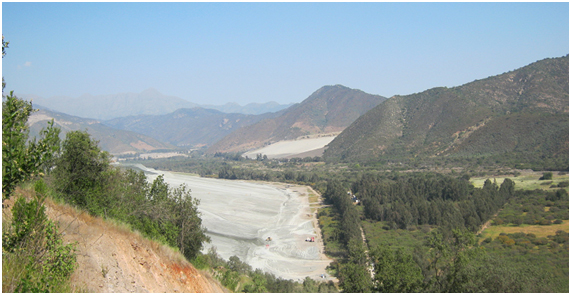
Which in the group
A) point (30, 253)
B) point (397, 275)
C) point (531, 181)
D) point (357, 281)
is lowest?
point (357, 281)

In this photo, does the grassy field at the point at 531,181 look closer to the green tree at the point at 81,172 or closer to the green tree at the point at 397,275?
the green tree at the point at 397,275

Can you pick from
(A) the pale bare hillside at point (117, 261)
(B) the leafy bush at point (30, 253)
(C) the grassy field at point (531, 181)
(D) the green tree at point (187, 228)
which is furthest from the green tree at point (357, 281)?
(C) the grassy field at point (531, 181)

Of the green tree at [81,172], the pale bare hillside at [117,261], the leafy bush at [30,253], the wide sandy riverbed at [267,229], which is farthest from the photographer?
the wide sandy riverbed at [267,229]

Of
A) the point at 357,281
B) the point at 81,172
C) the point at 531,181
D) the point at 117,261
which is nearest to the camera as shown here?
the point at 117,261

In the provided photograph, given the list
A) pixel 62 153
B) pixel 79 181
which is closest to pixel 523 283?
pixel 79 181

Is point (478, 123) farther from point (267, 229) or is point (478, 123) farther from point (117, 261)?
point (117, 261)

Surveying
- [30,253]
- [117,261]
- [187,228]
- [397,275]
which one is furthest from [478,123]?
[30,253]

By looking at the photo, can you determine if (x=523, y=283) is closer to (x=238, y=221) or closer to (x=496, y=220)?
(x=496, y=220)
